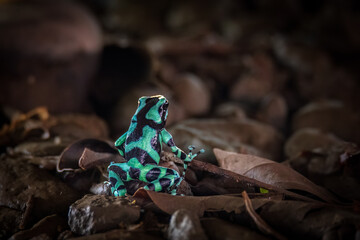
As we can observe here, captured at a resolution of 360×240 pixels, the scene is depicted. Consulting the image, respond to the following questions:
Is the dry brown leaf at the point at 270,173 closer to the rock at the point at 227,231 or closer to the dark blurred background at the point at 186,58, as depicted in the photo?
the rock at the point at 227,231

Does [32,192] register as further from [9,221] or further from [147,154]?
[147,154]

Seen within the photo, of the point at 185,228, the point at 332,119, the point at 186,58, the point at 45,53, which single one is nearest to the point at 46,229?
the point at 185,228

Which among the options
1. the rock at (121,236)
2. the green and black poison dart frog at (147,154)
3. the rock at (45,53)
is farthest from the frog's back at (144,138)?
the rock at (45,53)

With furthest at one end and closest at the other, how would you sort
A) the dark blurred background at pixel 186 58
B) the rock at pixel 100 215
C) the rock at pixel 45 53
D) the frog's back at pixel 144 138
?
the dark blurred background at pixel 186 58, the rock at pixel 45 53, the frog's back at pixel 144 138, the rock at pixel 100 215

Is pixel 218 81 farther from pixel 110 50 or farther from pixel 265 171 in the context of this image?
pixel 265 171

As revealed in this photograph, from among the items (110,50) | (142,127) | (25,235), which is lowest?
(25,235)

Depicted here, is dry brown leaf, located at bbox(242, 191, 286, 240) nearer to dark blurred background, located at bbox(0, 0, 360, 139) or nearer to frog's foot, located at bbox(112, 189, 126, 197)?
frog's foot, located at bbox(112, 189, 126, 197)

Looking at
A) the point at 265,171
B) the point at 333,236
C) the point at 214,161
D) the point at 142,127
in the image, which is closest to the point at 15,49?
the point at 142,127
